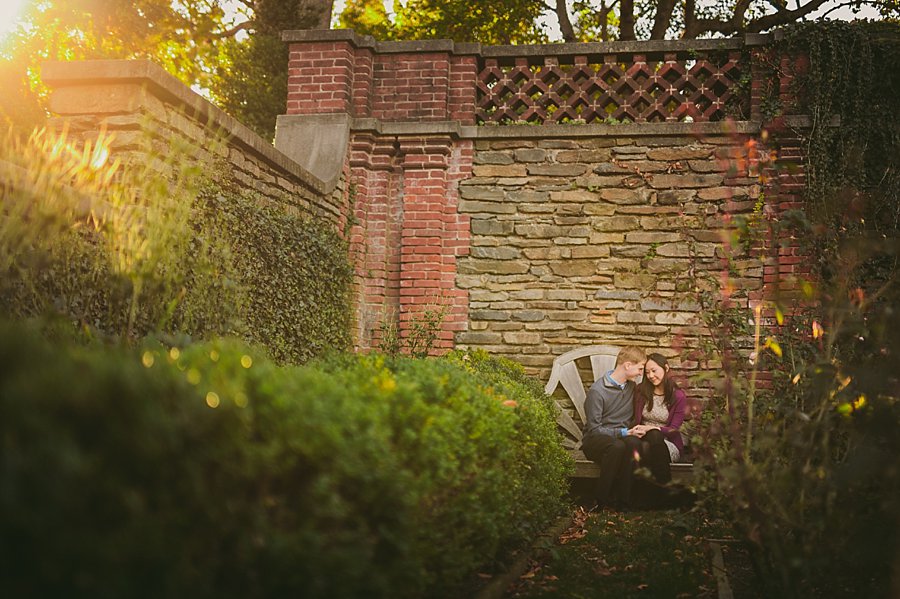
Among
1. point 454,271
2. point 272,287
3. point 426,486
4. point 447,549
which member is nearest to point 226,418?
point 426,486

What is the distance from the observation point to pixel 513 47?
7.70 metres

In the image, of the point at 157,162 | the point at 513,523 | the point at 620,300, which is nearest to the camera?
the point at 513,523

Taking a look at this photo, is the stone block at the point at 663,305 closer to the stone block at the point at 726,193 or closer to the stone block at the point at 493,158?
the stone block at the point at 726,193

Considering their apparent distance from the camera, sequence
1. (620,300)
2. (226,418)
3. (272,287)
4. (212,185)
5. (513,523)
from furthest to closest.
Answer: (620,300), (272,287), (212,185), (513,523), (226,418)

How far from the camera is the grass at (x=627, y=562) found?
12.5 ft

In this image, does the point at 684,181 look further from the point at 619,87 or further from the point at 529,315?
the point at 529,315

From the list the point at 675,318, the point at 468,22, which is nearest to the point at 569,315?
the point at 675,318

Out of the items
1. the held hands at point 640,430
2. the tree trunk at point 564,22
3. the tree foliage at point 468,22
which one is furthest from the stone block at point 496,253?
the tree trunk at point 564,22

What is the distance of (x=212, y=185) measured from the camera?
15.9 ft

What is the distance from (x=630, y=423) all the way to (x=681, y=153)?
8.35 feet

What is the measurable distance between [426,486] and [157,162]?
9.19 feet

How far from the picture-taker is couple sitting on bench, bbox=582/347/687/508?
19.9 ft

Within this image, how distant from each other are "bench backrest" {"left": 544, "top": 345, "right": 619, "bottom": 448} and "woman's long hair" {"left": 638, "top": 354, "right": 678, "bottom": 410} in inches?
22.4

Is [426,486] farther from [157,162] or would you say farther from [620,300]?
[620,300]
